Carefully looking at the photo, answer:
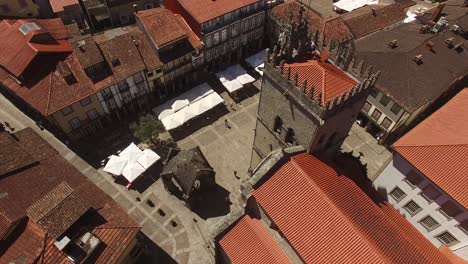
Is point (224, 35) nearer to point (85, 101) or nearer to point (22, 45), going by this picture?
point (85, 101)

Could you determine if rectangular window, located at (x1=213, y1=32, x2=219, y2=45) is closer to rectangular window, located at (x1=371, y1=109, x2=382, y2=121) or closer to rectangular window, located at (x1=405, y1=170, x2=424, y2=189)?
rectangular window, located at (x1=371, y1=109, x2=382, y2=121)

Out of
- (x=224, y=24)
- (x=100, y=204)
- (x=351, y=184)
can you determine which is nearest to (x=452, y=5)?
(x=224, y=24)

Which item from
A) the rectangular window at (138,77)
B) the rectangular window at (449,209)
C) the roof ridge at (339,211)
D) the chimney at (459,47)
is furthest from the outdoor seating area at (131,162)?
A: the chimney at (459,47)

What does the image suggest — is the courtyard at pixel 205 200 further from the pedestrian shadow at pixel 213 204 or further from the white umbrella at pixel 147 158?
the white umbrella at pixel 147 158

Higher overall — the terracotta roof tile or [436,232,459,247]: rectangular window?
the terracotta roof tile

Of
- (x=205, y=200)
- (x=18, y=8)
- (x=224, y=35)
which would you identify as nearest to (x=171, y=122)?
(x=205, y=200)

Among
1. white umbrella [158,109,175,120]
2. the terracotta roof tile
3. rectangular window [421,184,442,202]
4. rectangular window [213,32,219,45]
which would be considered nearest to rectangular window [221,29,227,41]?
rectangular window [213,32,219,45]

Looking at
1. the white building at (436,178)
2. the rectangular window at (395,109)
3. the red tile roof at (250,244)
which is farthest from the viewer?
the rectangular window at (395,109)
